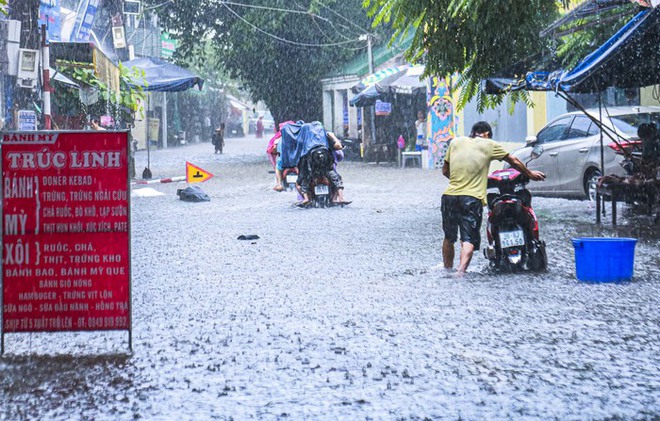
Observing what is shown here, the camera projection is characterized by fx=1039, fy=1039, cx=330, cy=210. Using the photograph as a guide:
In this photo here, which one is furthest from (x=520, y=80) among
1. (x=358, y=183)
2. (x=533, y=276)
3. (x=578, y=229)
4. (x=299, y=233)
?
(x=358, y=183)

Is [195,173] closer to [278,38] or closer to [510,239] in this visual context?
[510,239]

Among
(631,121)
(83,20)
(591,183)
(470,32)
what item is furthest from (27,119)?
(83,20)

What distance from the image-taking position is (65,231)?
19.5 ft

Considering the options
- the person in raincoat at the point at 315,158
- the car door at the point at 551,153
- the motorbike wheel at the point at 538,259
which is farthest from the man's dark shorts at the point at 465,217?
the person in raincoat at the point at 315,158

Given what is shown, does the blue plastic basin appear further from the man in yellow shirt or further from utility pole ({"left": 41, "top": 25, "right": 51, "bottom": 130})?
utility pole ({"left": 41, "top": 25, "right": 51, "bottom": 130})

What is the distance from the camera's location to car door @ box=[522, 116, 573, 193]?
17.1 metres

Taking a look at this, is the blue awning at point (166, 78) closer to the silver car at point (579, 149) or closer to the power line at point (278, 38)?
the power line at point (278, 38)

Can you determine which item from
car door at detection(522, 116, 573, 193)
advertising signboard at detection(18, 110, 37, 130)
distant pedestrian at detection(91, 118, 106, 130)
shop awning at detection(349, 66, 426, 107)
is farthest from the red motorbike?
shop awning at detection(349, 66, 426, 107)

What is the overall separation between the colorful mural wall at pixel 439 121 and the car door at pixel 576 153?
14013mm

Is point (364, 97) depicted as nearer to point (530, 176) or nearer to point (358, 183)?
point (358, 183)

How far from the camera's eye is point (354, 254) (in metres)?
11.0

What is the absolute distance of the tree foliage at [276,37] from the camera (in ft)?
126

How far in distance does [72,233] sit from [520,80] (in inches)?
325

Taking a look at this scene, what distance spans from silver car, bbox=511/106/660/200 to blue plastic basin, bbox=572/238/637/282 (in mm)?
6473
